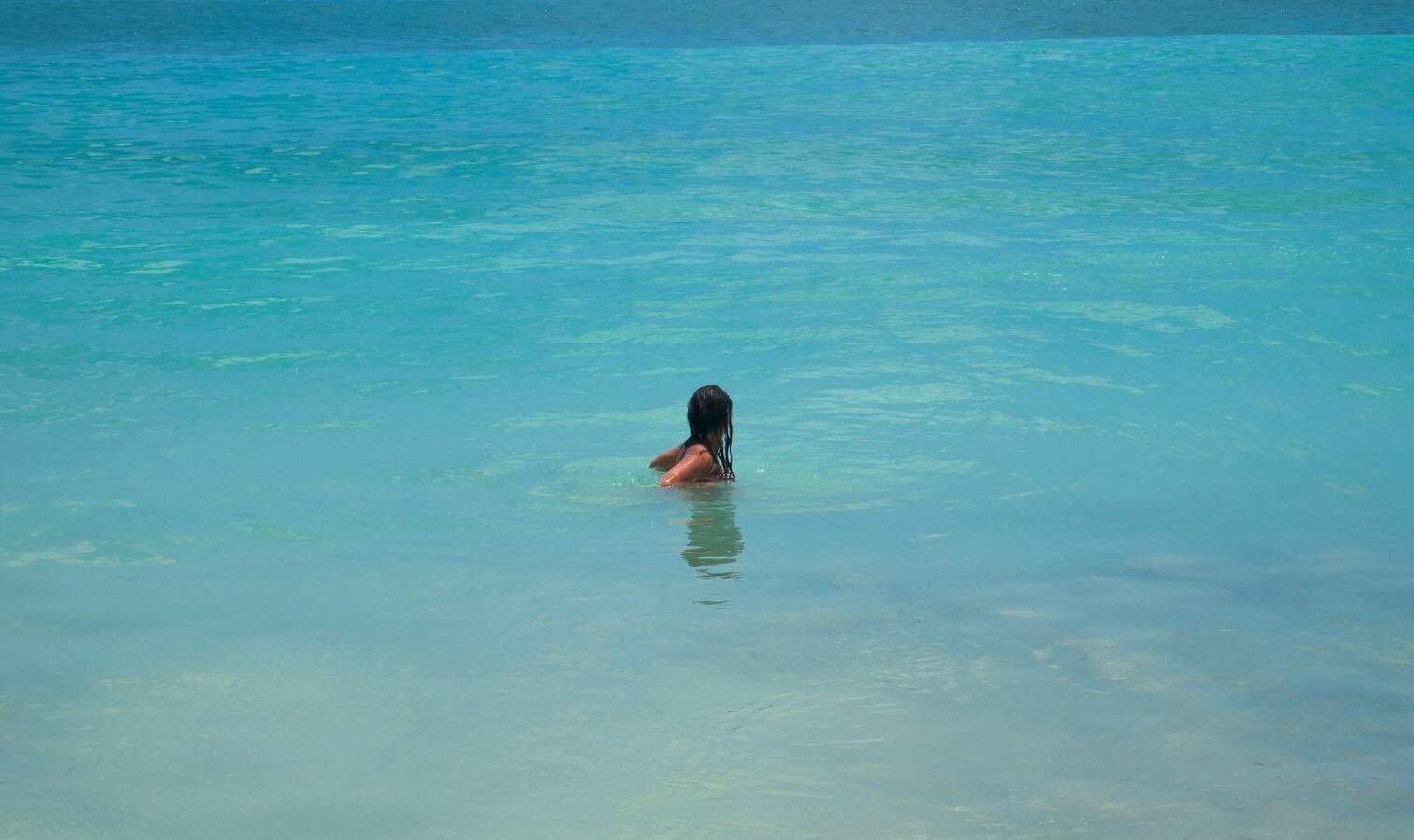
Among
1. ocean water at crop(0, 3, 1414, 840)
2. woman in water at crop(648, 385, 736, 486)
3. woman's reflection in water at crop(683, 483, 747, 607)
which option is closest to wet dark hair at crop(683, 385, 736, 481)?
woman in water at crop(648, 385, 736, 486)

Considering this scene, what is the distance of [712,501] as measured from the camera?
726 cm

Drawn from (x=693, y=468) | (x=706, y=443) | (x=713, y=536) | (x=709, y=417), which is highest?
(x=709, y=417)

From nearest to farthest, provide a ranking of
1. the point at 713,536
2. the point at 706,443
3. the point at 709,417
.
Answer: the point at 713,536 < the point at 709,417 < the point at 706,443

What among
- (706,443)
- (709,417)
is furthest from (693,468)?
(709,417)

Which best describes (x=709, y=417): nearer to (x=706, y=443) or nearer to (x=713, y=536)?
(x=706, y=443)

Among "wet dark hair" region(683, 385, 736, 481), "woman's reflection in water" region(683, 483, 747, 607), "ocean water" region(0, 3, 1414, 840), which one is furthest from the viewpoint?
"wet dark hair" region(683, 385, 736, 481)

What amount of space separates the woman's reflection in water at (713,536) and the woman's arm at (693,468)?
6cm

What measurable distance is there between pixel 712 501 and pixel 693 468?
0.20 meters

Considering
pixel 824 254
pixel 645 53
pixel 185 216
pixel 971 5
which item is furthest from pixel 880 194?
pixel 971 5

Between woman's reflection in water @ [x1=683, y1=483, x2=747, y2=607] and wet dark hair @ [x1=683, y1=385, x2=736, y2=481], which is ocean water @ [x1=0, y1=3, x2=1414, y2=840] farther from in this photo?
wet dark hair @ [x1=683, y1=385, x2=736, y2=481]

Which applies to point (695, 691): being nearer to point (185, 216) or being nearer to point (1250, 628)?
point (1250, 628)

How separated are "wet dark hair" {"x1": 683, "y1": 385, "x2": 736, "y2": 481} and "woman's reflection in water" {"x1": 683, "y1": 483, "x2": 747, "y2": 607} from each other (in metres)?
0.20

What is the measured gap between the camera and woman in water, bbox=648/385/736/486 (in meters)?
7.14

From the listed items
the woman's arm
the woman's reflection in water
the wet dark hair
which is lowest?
the woman's reflection in water
